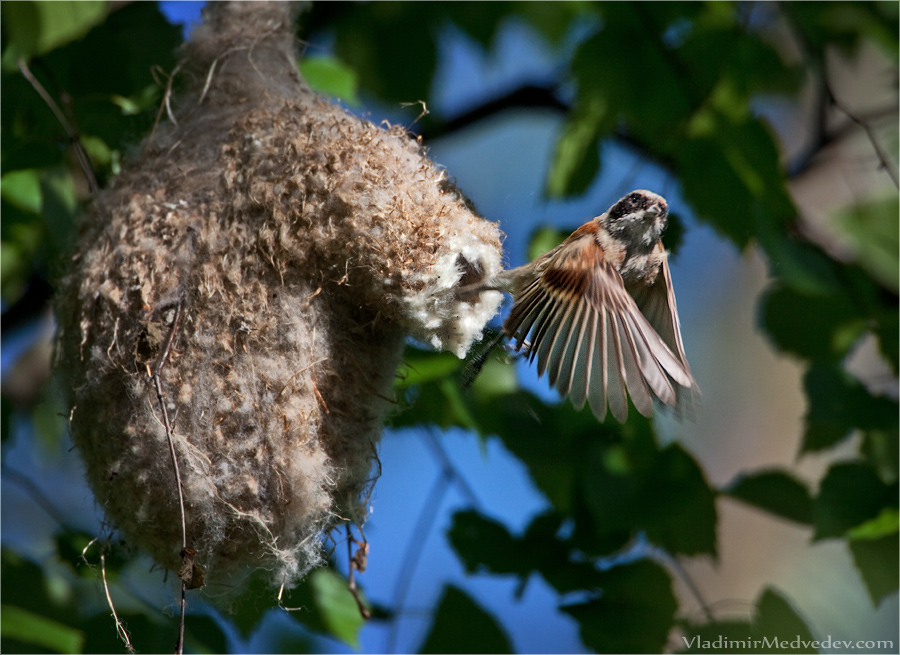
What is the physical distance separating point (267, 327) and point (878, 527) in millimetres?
1591

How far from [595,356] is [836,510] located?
4.07 feet

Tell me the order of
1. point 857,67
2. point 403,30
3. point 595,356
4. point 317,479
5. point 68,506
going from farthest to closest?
point 857,67 < point 403,30 < point 68,506 < point 317,479 < point 595,356

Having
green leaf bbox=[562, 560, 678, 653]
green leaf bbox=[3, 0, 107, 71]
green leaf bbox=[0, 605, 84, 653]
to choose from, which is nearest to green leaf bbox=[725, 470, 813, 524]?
green leaf bbox=[562, 560, 678, 653]

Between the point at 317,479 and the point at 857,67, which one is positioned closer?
the point at 317,479

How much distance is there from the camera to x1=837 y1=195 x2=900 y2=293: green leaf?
2.21 metres

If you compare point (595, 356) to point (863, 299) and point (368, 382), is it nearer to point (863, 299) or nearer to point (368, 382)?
point (368, 382)

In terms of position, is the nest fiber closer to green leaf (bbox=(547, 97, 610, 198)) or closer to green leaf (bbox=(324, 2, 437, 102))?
green leaf (bbox=(547, 97, 610, 198))

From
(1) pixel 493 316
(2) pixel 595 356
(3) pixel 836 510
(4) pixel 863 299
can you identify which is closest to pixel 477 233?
(1) pixel 493 316

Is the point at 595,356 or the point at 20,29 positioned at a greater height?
the point at 20,29

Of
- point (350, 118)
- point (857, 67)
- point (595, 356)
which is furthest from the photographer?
point (857, 67)

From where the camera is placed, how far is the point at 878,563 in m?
1.84

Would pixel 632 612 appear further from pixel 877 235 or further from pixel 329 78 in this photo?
pixel 329 78

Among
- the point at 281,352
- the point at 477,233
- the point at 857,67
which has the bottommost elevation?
the point at 281,352

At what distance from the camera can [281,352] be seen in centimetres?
122
